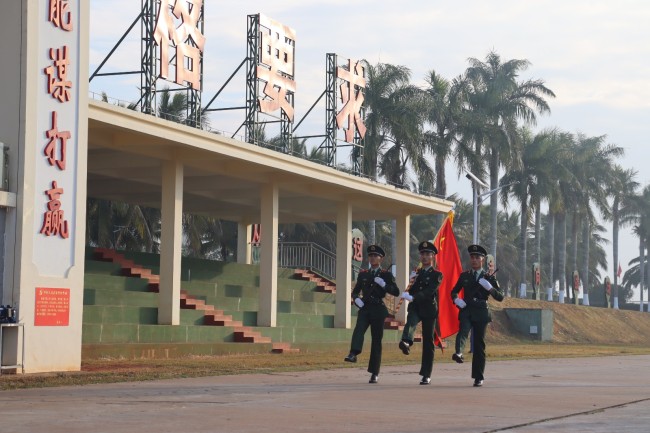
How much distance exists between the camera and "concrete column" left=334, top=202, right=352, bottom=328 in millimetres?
36156

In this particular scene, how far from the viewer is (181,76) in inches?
1109

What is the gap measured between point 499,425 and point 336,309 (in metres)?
26.1

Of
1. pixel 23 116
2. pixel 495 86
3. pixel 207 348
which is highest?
pixel 495 86

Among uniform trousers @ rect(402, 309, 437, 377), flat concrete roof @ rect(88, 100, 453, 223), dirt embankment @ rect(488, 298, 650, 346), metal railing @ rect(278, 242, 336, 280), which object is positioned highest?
flat concrete roof @ rect(88, 100, 453, 223)

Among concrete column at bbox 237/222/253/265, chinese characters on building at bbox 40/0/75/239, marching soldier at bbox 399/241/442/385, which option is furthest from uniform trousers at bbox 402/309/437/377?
concrete column at bbox 237/222/253/265

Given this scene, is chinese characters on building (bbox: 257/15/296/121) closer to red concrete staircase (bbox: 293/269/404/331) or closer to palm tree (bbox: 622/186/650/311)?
red concrete staircase (bbox: 293/269/404/331)

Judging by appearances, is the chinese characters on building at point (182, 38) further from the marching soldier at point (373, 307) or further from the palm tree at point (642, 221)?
the palm tree at point (642, 221)

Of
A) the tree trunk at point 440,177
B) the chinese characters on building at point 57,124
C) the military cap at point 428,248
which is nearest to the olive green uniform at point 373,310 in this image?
the military cap at point 428,248

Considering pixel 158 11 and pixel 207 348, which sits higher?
pixel 158 11

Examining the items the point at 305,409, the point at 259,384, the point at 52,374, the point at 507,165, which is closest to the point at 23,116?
the point at 52,374

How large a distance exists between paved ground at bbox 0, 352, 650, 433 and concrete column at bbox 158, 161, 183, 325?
972 cm

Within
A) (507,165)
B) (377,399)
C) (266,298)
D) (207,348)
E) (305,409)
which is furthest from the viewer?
(507,165)

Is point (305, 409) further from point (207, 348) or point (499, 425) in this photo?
point (207, 348)

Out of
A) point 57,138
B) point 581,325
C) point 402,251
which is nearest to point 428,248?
point 57,138
